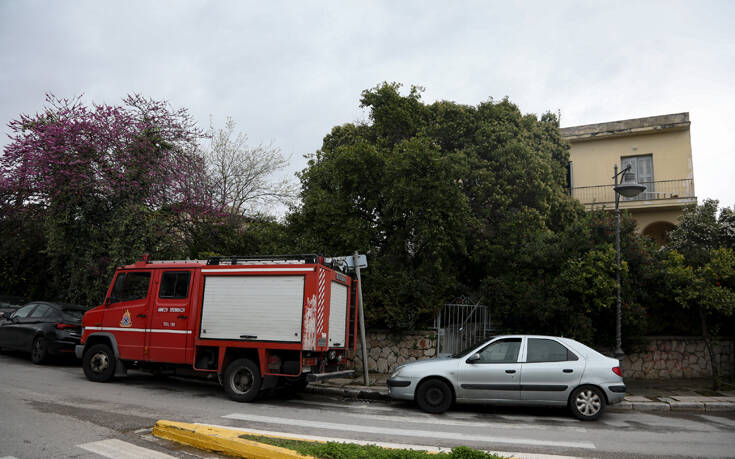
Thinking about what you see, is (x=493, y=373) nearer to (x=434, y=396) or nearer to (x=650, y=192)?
(x=434, y=396)

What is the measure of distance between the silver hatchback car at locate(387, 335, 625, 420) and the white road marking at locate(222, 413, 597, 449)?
5.44 feet

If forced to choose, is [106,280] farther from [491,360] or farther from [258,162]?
[491,360]

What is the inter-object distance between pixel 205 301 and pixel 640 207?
56.6ft

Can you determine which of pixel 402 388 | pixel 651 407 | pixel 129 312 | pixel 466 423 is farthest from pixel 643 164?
pixel 129 312

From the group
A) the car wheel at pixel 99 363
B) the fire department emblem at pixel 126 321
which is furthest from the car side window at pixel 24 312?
the fire department emblem at pixel 126 321

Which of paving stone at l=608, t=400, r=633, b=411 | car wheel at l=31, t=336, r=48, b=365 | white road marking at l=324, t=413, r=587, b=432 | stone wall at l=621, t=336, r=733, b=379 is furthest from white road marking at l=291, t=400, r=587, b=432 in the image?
car wheel at l=31, t=336, r=48, b=365

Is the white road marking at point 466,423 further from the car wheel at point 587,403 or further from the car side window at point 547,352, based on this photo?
the car side window at point 547,352

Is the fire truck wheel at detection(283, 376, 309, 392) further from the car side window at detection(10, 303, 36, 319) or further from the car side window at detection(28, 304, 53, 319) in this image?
the car side window at detection(10, 303, 36, 319)

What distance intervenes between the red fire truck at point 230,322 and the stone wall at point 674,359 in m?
8.13

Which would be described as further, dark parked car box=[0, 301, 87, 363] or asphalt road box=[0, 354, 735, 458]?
dark parked car box=[0, 301, 87, 363]

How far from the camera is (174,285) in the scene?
1014 centimetres

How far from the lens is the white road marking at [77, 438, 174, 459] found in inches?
210

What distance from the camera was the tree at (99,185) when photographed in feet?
48.1

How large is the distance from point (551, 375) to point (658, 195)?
14603 millimetres
